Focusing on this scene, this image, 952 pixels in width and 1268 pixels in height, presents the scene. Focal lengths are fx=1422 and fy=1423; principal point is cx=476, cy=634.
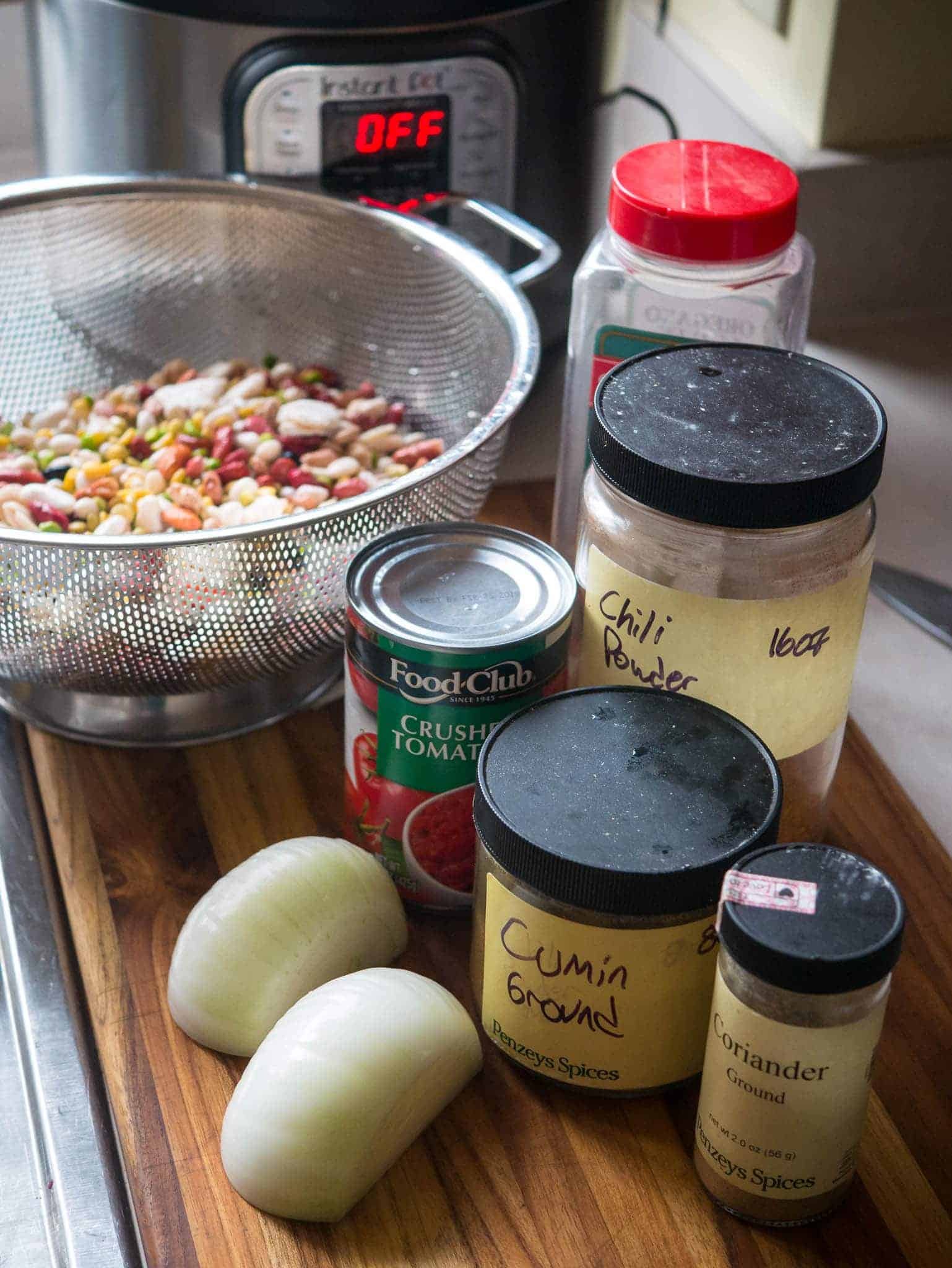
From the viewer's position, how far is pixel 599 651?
0.68 meters

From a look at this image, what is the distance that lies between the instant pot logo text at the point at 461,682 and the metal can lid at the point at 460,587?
13 mm

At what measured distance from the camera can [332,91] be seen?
3.15 ft

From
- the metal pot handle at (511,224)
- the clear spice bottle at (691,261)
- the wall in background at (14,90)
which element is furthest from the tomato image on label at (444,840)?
the wall in background at (14,90)

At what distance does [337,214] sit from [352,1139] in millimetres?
666

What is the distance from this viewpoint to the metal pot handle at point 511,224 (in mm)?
971

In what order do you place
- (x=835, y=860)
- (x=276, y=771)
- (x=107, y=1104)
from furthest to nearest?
(x=276, y=771) → (x=107, y=1104) → (x=835, y=860)

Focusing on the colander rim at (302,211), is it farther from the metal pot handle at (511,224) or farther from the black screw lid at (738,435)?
the black screw lid at (738,435)

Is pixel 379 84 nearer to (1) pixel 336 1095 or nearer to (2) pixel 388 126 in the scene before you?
(2) pixel 388 126

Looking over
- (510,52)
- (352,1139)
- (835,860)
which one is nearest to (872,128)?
(510,52)

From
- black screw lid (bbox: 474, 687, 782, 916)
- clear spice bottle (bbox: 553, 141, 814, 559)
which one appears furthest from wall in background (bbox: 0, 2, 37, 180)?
black screw lid (bbox: 474, 687, 782, 916)

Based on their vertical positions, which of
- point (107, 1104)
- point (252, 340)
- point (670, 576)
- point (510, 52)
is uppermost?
point (510, 52)

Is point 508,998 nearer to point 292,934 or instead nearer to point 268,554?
point 292,934

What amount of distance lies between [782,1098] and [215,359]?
0.75 metres

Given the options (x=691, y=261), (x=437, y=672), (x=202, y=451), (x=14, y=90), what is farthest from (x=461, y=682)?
(x=14, y=90)
